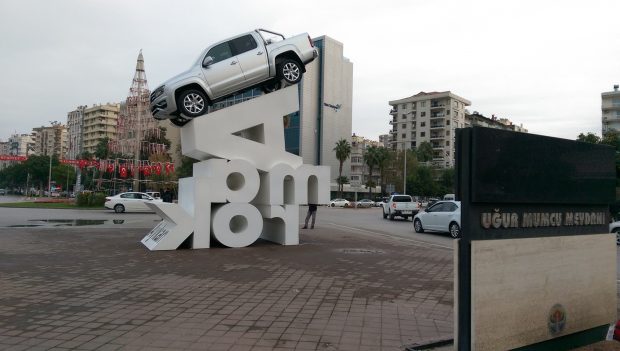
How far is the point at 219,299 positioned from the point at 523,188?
4.36 m

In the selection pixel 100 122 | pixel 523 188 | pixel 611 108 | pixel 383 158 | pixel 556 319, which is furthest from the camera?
pixel 100 122

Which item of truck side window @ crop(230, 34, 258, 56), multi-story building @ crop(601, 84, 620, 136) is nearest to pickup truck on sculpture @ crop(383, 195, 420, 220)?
truck side window @ crop(230, 34, 258, 56)

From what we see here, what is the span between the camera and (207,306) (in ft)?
20.4

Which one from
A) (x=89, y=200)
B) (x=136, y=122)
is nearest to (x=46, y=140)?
(x=136, y=122)

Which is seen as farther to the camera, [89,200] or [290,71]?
[89,200]

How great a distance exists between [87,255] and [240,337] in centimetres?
736

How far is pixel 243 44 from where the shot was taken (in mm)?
13109

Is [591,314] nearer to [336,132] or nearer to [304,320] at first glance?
[304,320]

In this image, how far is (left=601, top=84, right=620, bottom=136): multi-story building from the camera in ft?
274

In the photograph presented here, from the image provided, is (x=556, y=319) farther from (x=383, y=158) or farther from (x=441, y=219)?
(x=383, y=158)

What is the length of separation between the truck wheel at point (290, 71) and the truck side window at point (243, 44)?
990mm

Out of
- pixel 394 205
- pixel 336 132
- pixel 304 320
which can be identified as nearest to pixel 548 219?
pixel 304 320

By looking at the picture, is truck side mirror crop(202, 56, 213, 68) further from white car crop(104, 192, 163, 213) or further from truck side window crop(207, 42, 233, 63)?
white car crop(104, 192, 163, 213)

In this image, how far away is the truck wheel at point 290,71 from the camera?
533 inches
